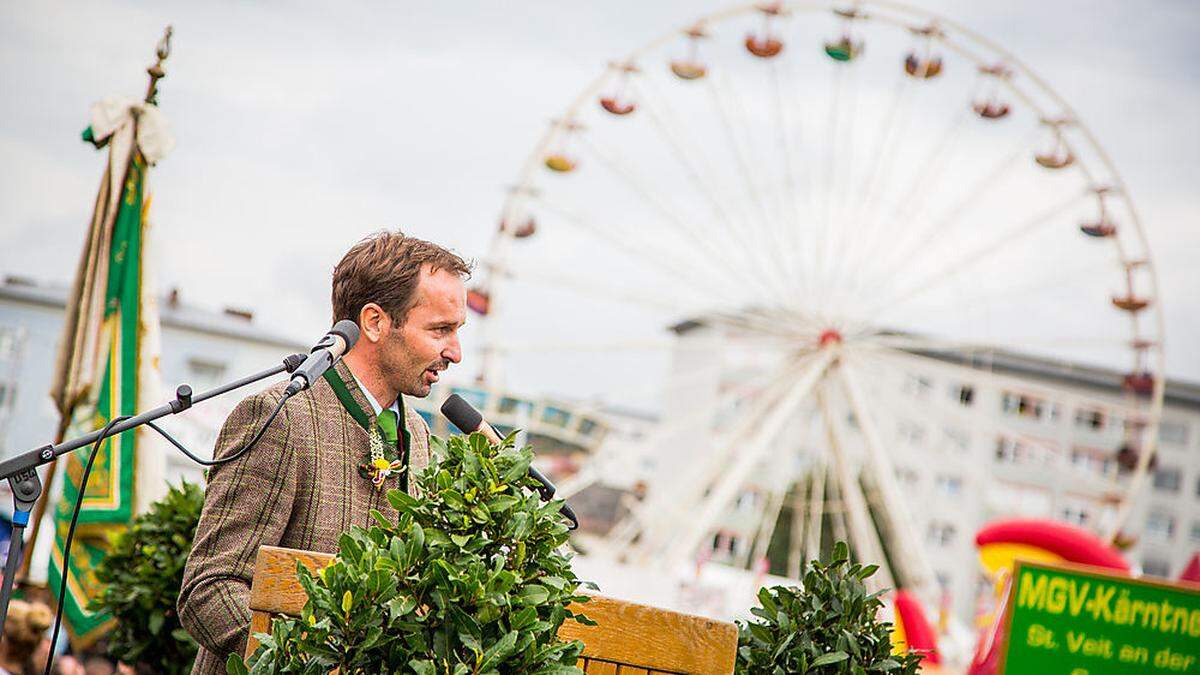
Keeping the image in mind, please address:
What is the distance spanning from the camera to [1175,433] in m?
69.1

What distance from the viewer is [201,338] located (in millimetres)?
53156

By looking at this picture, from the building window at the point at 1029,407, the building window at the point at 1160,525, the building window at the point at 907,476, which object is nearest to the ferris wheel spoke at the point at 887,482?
the building window at the point at 907,476

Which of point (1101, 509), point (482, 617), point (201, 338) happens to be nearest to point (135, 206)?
point (482, 617)

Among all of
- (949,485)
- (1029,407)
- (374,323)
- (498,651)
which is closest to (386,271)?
(374,323)

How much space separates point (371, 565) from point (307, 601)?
17 centimetres

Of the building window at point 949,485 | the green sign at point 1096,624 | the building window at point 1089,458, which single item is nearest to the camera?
the green sign at point 1096,624

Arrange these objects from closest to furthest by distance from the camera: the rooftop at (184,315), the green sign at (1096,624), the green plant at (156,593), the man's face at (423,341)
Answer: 1. the man's face at (423,341)
2. the green sign at (1096,624)
3. the green plant at (156,593)
4. the rooftop at (184,315)

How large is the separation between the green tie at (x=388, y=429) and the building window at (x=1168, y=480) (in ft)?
235

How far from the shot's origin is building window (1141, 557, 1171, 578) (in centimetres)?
6825

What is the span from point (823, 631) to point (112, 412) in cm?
428

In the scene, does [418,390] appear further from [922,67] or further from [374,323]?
[922,67]

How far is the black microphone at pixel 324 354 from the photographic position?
100 inches

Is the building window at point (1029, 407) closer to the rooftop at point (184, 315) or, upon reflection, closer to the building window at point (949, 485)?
the building window at point (949, 485)

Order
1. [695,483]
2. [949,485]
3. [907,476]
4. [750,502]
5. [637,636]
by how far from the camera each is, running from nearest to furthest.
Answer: [637,636]
[695,483]
[907,476]
[949,485]
[750,502]
